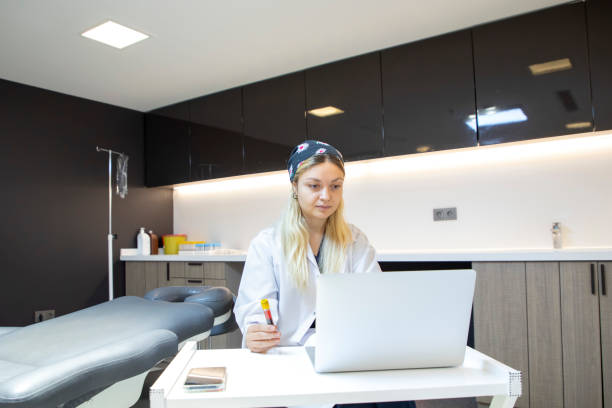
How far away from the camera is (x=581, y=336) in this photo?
2.23 meters

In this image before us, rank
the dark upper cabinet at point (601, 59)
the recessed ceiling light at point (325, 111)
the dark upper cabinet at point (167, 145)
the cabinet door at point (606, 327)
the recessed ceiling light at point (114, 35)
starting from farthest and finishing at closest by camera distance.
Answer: the dark upper cabinet at point (167, 145) → the recessed ceiling light at point (325, 111) → the recessed ceiling light at point (114, 35) → the dark upper cabinet at point (601, 59) → the cabinet door at point (606, 327)

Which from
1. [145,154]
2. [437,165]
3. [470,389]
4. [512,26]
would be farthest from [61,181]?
[470,389]

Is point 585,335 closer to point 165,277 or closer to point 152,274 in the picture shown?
point 165,277

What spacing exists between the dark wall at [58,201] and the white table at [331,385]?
3.24 meters

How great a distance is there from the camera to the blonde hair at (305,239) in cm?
Result: 144

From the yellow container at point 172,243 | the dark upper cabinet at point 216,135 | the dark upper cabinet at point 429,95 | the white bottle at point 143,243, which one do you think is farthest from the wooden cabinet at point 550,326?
the white bottle at point 143,243

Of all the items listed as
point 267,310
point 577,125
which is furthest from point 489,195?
point 267,310

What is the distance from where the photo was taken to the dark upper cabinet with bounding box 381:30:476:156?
2.87m

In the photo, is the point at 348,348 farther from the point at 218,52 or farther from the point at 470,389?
the point at 218,52

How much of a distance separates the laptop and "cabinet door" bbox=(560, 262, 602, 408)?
167 centimetres

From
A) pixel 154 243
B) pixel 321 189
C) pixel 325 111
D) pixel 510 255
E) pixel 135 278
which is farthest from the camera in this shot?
pixel 154 243

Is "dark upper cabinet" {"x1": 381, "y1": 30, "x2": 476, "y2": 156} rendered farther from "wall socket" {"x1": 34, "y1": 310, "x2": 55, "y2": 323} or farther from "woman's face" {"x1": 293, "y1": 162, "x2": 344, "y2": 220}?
"wall socket" {"x1": 34, "y1": 310, "x2": 55, "y2": 323}

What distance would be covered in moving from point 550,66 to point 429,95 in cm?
71

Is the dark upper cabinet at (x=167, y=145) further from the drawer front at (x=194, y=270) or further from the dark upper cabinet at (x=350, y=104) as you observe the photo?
the dark upper cabinet at (x=350, y=104)
